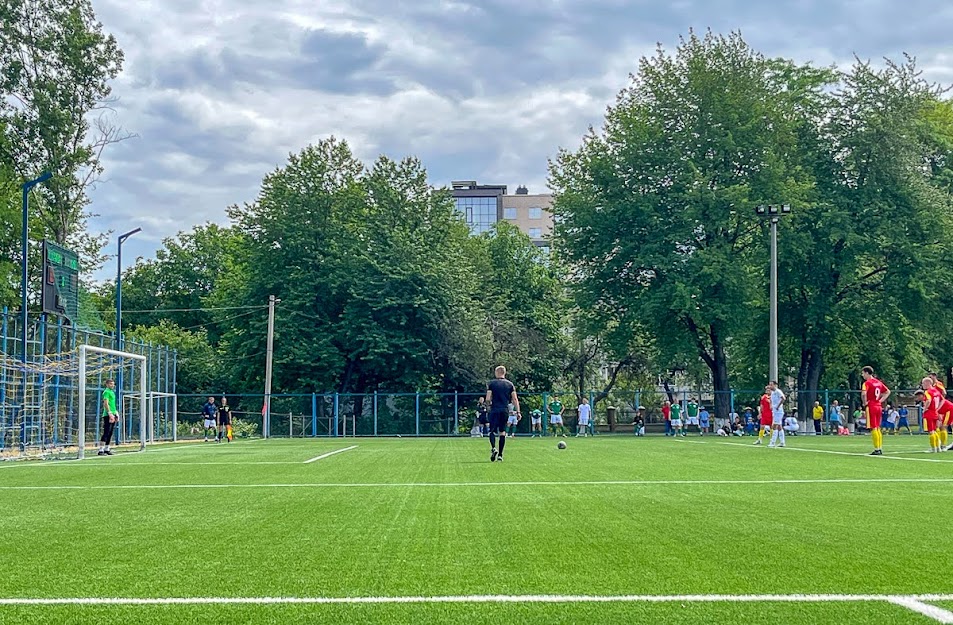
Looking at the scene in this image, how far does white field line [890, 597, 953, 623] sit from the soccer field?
0.01m

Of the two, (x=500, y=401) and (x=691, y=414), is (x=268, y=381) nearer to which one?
(x=691, y=414)

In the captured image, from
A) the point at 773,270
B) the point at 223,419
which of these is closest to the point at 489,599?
the point at 223,419

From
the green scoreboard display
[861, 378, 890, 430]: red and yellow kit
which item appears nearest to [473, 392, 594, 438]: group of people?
the green scoreboard display

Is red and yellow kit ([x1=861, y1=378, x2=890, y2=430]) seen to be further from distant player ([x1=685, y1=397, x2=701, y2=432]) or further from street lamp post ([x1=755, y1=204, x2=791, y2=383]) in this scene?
distant player ([x1=685, y1=397, x2=701, y2=432])

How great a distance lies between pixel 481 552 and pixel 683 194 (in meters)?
38.1

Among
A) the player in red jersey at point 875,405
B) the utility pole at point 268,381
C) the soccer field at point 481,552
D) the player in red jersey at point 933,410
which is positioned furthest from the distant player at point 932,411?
the utility pole at point 268,381

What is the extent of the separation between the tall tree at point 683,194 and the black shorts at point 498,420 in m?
25.1

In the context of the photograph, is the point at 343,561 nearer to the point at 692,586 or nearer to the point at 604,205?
the point at 692,586

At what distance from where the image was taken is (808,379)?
50406mm

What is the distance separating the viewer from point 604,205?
45594 mm

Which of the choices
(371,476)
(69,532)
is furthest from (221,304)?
(69,532)

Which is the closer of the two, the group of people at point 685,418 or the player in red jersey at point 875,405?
the player in red jersey at point 875,405

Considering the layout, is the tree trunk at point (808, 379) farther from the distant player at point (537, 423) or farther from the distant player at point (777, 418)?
the distant player at point (777, 418)

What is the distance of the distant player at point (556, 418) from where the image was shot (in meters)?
47.5
